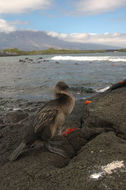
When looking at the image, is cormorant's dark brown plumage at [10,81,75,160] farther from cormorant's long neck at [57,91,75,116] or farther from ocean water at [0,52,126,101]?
ocean water at [0,52,126,101]

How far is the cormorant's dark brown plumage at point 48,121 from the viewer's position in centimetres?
373

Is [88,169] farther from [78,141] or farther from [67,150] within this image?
[78,141]

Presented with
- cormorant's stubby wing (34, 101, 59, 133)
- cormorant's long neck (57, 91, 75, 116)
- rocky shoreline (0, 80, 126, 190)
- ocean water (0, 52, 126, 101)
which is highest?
cormorant's long neck (57, 91, 75, 116)

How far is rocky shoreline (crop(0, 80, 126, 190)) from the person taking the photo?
238 centimetres

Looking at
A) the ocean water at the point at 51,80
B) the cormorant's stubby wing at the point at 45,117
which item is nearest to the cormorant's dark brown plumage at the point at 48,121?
the cormorant's stubby wing at the point at 45,117

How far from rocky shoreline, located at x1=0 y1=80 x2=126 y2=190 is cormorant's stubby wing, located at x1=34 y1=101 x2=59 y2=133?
1.76 ft

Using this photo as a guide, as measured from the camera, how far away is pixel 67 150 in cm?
390

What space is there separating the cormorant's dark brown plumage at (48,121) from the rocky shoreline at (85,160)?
26 cm

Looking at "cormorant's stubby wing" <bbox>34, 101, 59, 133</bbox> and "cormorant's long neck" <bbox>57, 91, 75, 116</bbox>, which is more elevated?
"cormorant's long neck" <bbox>57, 91, 75, 116</bbox>

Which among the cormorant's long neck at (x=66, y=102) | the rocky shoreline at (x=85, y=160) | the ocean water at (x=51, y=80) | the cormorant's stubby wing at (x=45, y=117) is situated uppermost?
the cormorant's long neck at (x=66, y=102)

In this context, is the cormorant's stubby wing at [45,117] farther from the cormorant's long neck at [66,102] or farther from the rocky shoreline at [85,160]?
the rocky shoreline at [85,160]

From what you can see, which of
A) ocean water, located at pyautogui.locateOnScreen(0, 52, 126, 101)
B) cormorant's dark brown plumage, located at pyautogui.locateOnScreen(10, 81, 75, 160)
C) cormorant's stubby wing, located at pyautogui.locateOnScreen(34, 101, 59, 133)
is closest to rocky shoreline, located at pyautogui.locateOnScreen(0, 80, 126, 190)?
cormorant's dark brown plumage, located at pyautogui.locateOnScreen(10, 81, 75, 160)

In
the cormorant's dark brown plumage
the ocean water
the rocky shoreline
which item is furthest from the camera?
the ocean water

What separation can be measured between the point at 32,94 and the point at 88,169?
11.2 metres
